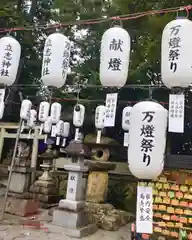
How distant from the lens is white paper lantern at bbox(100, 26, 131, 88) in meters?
4.81

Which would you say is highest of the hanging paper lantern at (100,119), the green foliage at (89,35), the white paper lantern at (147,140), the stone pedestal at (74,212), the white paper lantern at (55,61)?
the green foliage at (89,35)

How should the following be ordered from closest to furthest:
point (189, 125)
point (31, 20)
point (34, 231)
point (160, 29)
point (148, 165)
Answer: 1. point (148, 165)
2. point (34, 231)
3. point (160, 29)
4. point (189, 125)
5. point (31, 20)

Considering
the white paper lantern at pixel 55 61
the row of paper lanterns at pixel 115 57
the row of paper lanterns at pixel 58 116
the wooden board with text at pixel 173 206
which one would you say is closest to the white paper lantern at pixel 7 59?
the row of paper lanterns at pixel 115 57

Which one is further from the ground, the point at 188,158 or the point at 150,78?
the point at 150,78

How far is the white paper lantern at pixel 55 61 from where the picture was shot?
17.4ft

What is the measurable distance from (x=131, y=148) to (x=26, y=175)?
6.80 m

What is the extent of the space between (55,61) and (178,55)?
2363 mm

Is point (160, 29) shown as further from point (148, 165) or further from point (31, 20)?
point (31, 20)

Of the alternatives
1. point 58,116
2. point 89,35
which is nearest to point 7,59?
point 58,116

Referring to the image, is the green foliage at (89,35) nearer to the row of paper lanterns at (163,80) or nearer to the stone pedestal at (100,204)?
the stone pedestal at (100,204)

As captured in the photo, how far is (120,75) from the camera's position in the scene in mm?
4812

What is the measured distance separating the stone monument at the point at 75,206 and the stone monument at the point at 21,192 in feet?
4.54

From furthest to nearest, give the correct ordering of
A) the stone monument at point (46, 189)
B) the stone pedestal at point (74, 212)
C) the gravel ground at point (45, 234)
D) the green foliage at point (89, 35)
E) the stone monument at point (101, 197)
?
the stone monument at point (46, 189) < the green foliage at point (89, 35) < the stone monument at point (101, 197) < the stone pedestal at point (74, 212) < the gravel ground at point (45, 234)

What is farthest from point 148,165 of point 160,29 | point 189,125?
point 189,125
